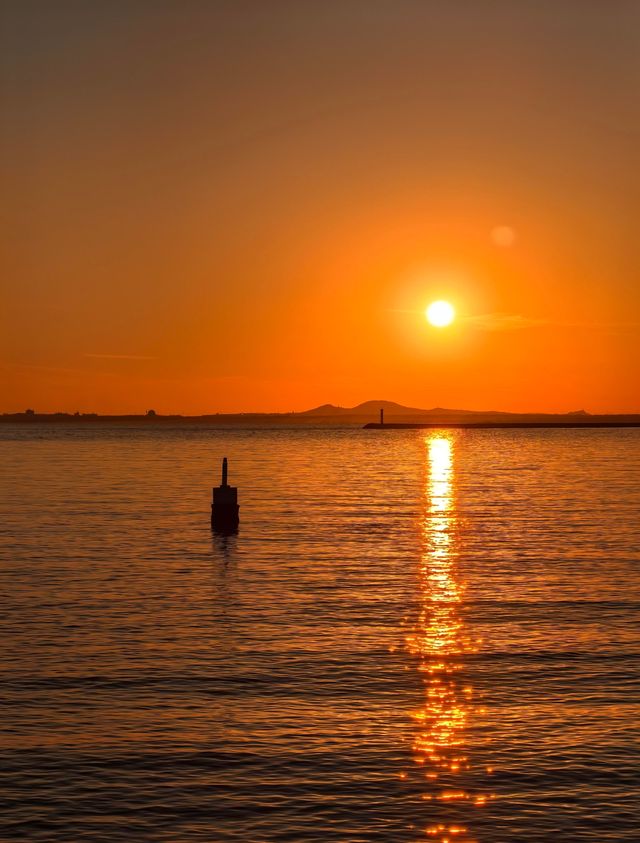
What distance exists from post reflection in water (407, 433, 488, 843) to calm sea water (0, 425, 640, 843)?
5 cm

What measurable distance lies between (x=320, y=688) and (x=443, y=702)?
2358 millimetres

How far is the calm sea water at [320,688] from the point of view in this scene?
14.8m

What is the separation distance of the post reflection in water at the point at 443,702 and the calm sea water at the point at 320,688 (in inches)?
2.1

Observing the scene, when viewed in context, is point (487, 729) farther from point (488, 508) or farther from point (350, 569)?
point (488, 508)

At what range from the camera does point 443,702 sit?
2036cm

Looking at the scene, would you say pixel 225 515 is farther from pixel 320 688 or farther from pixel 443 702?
pixel 443 702

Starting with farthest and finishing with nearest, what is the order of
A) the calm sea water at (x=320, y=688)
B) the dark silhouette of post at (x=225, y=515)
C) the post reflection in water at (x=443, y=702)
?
the dark silhouette of post at (x=225, y=515) < the post reflection in water at (x=443, y=702) < the calm sea water at (x=320, y=688)

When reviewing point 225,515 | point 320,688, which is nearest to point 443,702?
point 320,688

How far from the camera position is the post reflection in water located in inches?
588

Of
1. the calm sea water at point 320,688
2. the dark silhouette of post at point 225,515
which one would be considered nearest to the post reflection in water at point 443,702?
the calm sea water at point 320,688

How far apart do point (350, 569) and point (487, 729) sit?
67.1ft

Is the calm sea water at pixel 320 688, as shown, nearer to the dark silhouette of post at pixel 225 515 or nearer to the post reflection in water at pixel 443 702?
the post reflection in water at pixel 443 702

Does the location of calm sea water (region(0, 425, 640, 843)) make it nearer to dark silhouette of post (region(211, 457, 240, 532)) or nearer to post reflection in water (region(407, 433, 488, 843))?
post reflection in water (region(407, 433, 488, 843))

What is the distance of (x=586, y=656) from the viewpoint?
79.4 feet
